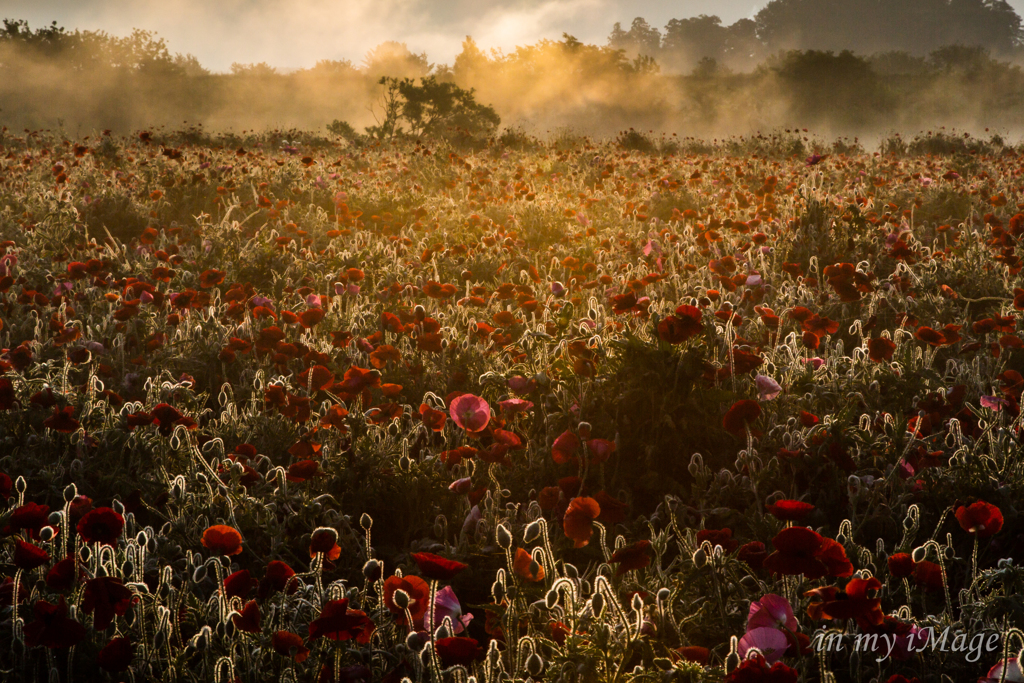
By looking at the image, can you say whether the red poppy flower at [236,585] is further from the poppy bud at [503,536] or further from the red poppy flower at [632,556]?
the red poppy flower at [632,556]

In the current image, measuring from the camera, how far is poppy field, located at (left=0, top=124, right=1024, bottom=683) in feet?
4.14

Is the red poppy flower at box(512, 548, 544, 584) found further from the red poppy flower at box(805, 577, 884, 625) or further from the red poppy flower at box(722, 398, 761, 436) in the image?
the red poppy flower at box(722, 398, 761, 436)

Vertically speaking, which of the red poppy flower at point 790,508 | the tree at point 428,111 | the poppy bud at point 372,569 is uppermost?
the tree at point 428,111

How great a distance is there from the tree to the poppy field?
10.9m

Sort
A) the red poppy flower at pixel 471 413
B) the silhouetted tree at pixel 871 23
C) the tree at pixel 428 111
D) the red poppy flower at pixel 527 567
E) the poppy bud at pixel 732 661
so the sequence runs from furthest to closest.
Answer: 1. the silhouetted tree at pixel 871 23
2. the tree at pixel 428 111
3. the red poppy flower at pixel 471 413
4. the red poppy flower at pixel 527 567
5. the poppy bud at pixel 732 661

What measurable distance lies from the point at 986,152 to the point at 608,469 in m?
14.5

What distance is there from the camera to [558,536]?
1919mm

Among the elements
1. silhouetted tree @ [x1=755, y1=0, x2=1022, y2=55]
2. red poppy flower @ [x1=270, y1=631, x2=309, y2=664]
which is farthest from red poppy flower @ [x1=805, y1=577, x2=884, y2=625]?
silhouetted tree @ [x1=755, y1=0, x2=1022, y2=55]

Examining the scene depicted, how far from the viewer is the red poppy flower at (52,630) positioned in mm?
1153

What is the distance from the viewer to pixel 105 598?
121 centimetres

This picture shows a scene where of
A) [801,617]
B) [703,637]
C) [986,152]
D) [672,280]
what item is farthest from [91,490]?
[986,152]

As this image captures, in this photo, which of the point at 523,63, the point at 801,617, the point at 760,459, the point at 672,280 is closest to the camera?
the point at 801,617

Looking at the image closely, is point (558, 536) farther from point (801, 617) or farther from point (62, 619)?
point (62, 619)

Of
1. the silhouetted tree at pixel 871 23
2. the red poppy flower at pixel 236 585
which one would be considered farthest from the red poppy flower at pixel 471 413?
the silhouetted tree at pixel 871 23
